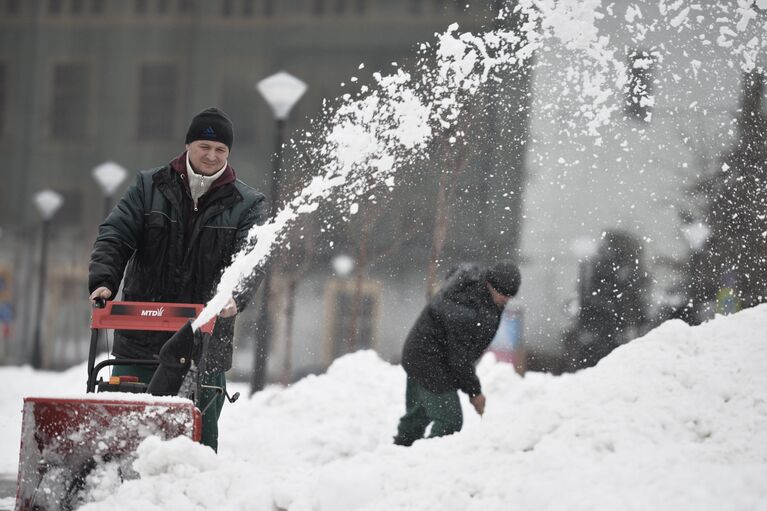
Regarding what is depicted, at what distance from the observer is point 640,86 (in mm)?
9133

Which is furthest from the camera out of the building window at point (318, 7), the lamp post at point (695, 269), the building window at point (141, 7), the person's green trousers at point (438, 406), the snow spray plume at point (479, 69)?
the building window at point (141, 7)

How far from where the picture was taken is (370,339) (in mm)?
14648

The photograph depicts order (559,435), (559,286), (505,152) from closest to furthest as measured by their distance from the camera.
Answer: (559,435) → (505,152) → (559,286)

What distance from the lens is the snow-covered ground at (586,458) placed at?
356 centimetres

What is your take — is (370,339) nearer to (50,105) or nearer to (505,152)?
(505,152)

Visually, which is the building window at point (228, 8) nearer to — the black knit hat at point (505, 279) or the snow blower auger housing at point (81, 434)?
the black knit hat at point (505, 279)

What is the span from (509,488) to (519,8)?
4.70 m

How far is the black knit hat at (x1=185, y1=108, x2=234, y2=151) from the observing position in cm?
451

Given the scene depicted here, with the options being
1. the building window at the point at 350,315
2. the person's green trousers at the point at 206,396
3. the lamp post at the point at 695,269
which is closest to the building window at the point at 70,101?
the building window at the point at 350,315

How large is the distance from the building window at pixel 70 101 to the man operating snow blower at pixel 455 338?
640 inches

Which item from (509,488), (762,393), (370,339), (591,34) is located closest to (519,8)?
(591,34)

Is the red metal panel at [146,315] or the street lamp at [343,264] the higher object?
the street lamp at [343,264]

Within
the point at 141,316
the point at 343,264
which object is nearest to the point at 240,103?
the point at 343,264

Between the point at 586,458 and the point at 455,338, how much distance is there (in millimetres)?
1982
